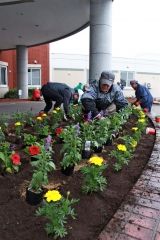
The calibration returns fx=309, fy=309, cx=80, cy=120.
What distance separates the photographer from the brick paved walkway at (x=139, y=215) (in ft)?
7.79

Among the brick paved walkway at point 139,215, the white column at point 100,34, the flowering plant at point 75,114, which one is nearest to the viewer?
the brick paved walkway at point 139,215

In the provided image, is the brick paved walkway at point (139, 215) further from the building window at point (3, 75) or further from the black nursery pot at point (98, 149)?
the building window at point (3, 75)

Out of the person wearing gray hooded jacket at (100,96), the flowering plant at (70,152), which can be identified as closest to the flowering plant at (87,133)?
the person wearing gray hooded jacket at (100,96)

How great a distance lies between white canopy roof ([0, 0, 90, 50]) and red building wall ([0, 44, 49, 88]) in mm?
5008

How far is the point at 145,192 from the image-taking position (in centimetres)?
321

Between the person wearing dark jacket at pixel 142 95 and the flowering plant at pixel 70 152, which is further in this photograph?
the person wearing dark jacket at pixel 142 95

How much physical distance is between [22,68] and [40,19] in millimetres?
9361

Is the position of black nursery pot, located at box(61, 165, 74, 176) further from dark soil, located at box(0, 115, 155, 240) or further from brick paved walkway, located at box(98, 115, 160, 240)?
brick paved walkway, located at box(98, 115, 160, 240)

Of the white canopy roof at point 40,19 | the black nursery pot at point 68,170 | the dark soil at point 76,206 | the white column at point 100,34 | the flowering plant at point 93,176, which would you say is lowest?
the dark soil at point 76,206

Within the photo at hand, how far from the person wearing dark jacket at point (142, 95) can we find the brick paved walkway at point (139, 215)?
6.06 m

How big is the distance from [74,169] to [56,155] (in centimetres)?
66

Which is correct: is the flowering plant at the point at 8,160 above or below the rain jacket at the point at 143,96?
below

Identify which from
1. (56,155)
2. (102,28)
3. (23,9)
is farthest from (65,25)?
(56,155)

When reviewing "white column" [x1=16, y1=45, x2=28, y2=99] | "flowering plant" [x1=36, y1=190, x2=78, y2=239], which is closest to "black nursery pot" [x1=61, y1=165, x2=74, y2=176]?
"flowering plant" [x1=36, y1=190, x2=78, y2=239]
